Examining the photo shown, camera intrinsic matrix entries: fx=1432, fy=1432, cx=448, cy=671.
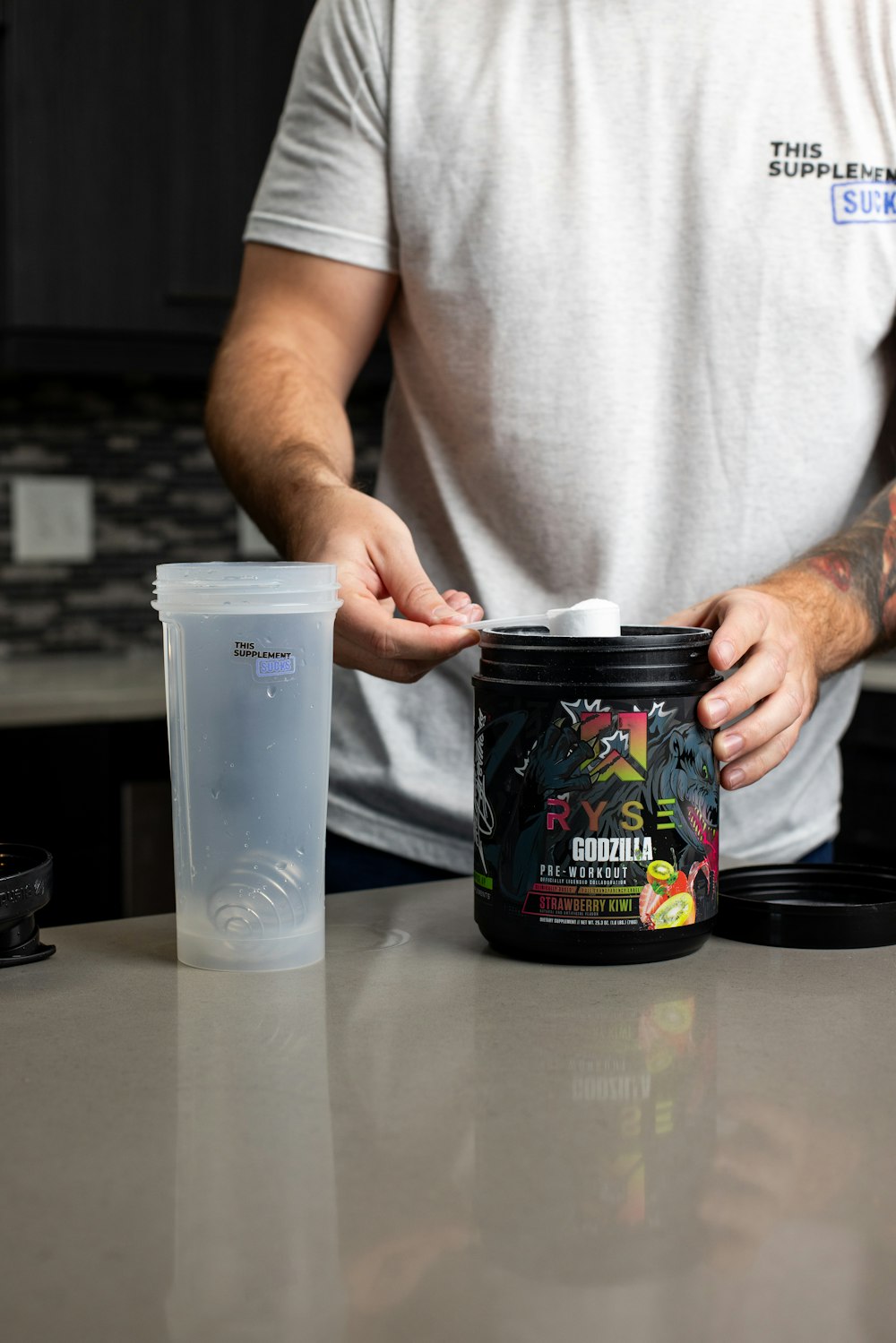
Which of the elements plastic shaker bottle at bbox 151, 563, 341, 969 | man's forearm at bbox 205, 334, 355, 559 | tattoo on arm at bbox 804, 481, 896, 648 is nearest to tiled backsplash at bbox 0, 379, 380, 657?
man's forearm at bbox 205, 334, 355, 559

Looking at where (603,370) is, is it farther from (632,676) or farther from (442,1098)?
(442,1098)

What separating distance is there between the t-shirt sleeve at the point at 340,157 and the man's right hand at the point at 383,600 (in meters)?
0.34

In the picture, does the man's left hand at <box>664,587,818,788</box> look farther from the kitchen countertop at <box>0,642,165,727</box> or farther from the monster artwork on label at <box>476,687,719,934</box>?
the kitchen countertop at <box>0,642,165,727</box>

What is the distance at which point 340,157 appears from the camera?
108 cm

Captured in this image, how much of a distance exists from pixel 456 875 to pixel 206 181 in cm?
162

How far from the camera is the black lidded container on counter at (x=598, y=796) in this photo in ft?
2.07

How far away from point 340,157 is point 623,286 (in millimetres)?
239

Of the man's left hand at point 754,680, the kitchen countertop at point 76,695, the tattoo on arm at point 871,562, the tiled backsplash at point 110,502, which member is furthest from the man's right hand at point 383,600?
the tiled backsplash at point 110,502

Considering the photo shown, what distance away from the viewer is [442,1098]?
0.50 meters

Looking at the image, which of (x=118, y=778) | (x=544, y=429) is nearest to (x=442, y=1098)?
(x=544, y=429)

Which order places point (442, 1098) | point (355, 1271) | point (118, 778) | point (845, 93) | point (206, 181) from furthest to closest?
point (206, 181) → point (118, 778) → point (845, 93) → point (442, 1098) → point (355, 1271)

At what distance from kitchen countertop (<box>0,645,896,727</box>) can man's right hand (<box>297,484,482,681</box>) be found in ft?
4.02

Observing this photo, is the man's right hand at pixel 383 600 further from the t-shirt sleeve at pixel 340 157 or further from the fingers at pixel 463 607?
the t-shirt sleeve at pixel 340 157

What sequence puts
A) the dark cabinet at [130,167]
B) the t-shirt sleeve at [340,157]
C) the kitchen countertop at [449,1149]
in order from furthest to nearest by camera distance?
the dark cabinet at [130,167]
the t-shirt sleeve at [340,157]
the kitchen countertop at [449,1149]
